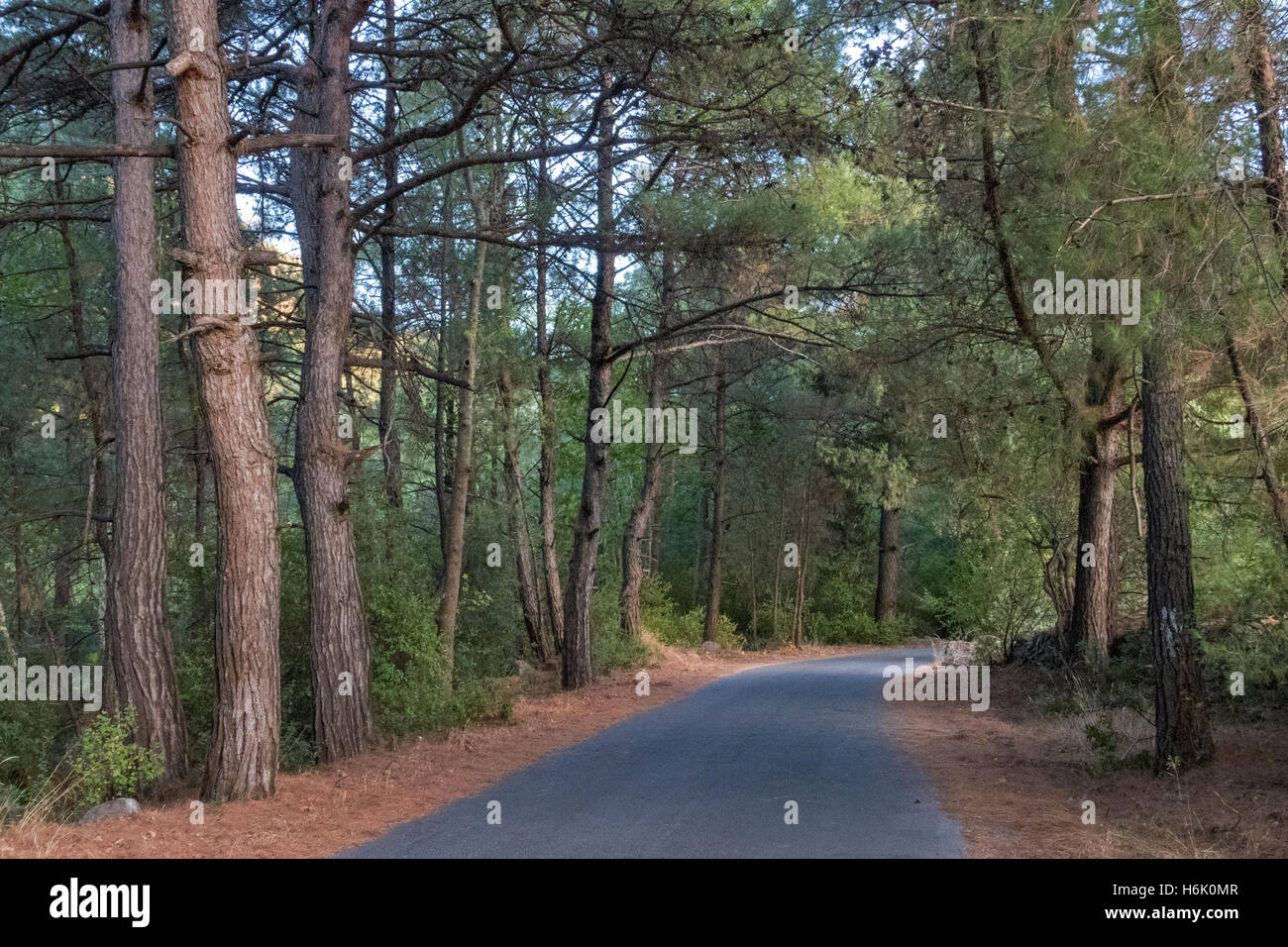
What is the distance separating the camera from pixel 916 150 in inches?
460

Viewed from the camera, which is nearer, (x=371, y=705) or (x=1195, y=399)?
(x=1195, y=399)

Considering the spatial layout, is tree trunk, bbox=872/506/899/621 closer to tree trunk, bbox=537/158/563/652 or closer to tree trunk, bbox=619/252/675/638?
tree trunk, bbox=619/252/675/638

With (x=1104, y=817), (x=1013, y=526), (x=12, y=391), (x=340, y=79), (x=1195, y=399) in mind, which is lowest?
(x=1104, y=817)

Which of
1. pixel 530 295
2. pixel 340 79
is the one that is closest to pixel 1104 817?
pixel 340 79

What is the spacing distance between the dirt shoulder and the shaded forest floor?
4.39m

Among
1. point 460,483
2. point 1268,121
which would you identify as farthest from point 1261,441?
point 460,483

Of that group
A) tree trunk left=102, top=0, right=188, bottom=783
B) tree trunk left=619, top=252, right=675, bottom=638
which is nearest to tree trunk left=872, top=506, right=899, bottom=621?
tree trunk left=619, top=252, right=675, bottom=638

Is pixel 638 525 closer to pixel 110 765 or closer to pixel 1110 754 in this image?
pixel 1110 754

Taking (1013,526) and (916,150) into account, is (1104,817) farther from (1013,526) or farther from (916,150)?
(1013,526)

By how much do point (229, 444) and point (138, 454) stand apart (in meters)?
2.37

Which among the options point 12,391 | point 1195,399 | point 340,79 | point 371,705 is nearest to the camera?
point 1195,399

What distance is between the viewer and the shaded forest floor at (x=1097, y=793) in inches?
271

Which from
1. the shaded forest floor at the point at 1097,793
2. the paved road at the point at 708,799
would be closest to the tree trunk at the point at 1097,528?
the shaded forest floor at the point at 1097,793

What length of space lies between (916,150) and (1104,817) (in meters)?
7.64
